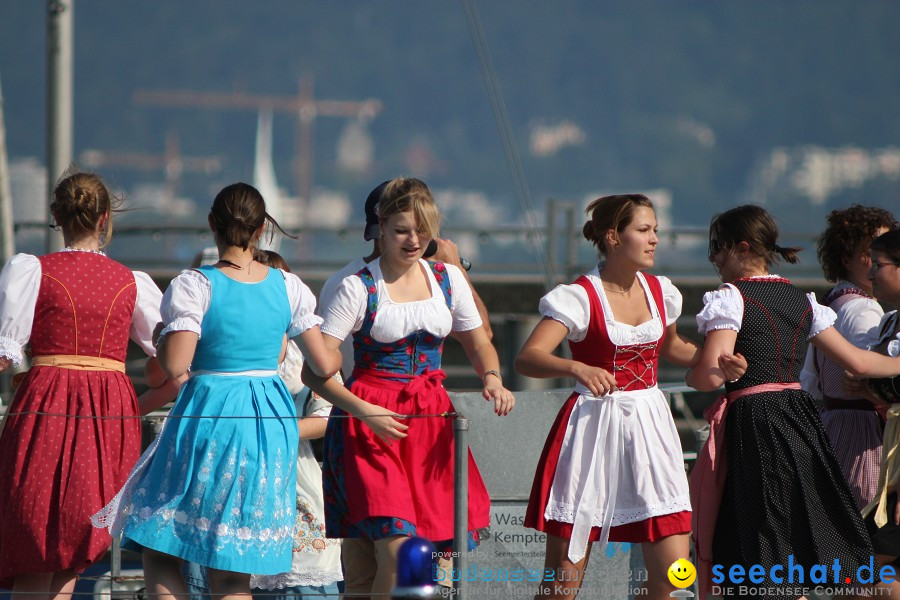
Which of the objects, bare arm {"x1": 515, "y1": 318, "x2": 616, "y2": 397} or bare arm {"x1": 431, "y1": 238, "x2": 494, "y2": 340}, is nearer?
bare arm {"x1": 515, "y1": 318, "x2": 616, "y2": 397}

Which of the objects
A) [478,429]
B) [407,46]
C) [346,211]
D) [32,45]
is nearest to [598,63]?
[407,46]

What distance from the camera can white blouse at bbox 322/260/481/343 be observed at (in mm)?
3695

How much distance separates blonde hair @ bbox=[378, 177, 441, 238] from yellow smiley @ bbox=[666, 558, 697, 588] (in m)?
1.29

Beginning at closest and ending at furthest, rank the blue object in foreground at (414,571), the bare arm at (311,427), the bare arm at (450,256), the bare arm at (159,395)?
the blue object in foreground at (414,571) → the bare arm at (159,395) → the bare arm at (311,427) → the bare arm at (450,256)

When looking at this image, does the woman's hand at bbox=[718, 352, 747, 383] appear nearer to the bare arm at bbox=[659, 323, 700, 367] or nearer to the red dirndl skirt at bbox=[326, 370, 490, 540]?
the bare arm at bbox=[659, 323, 700, 367]

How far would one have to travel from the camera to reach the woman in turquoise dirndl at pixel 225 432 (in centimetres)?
342

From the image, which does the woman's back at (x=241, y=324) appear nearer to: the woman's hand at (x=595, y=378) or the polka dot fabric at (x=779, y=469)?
the woman's hand at (x=595, y=378)

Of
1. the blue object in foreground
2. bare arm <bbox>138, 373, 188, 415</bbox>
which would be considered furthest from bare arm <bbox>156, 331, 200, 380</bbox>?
the blue object in foreground

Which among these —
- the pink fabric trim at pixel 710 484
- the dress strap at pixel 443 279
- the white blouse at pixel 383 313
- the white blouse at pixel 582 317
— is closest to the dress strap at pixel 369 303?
the white blouse at pixel 383 313

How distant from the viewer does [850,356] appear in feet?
12.8

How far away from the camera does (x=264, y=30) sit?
14125 cm

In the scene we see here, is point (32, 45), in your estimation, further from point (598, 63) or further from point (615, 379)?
point (615, 379)

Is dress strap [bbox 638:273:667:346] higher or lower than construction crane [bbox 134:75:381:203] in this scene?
lower

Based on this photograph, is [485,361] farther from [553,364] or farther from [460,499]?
[460,499]
